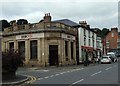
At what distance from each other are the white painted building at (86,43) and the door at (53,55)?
9.15 meters

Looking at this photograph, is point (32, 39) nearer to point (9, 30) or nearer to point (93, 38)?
point (9, 30)

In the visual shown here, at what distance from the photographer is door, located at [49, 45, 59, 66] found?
45.0 meters

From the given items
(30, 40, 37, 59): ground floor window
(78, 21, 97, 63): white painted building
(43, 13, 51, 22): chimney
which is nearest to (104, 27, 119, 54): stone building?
(78, 21, 97, 63): white painted building

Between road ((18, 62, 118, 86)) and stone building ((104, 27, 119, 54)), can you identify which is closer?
road ((18, 62, 118, 86))

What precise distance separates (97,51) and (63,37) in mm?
25435

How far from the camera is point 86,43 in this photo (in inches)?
2266

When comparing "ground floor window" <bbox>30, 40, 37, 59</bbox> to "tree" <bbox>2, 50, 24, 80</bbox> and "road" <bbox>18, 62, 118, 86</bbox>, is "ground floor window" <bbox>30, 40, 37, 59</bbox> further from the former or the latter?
"tree" <bbox>2, 50, 24, 80</bbox>

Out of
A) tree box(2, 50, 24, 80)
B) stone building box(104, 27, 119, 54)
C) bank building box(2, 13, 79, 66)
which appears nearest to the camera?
tree box(2, 50, 24, 80)

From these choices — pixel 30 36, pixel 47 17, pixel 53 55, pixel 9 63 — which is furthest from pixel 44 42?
pixel 9 63

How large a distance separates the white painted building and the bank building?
5.53 meters

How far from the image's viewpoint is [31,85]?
18.1 metres

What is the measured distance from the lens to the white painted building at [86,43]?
53.8 meters

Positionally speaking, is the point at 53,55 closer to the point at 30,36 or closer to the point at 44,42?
the point at 44,42

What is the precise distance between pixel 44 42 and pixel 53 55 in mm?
2595
